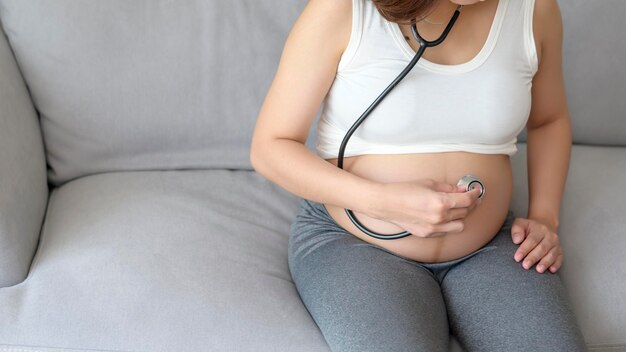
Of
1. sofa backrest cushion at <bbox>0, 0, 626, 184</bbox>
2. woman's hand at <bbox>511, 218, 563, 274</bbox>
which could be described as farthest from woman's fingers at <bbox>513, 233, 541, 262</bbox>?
sofa backrest cushion at <bbox>0, 0, 626, 184</bbox>

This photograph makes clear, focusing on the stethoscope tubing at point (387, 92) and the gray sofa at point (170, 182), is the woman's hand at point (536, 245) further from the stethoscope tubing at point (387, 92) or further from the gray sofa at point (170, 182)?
the stethoscope tubing at point (387, 92)

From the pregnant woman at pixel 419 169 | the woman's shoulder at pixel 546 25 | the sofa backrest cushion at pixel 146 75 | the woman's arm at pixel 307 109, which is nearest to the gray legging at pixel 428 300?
the pregnant woman at pixel 419 169

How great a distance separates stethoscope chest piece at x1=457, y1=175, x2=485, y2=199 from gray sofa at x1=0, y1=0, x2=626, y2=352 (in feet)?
0.89

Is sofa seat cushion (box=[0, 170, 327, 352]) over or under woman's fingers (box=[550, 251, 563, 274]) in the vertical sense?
under

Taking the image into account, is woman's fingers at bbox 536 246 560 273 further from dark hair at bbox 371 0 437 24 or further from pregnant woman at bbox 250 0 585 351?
dark hair at bbox 371 0 437 24

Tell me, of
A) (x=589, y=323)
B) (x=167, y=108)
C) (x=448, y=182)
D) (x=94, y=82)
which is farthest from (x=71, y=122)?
(x=589, y=323)

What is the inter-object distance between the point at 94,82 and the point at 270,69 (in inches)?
15.5

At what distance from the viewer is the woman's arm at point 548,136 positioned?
1.46m

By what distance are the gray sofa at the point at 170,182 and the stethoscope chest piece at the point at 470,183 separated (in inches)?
10.7

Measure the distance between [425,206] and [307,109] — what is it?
26 cm

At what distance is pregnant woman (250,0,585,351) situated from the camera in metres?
1.25

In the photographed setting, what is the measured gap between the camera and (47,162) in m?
1.77

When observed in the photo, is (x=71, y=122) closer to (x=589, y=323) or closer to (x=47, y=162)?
(x=47, y=162)

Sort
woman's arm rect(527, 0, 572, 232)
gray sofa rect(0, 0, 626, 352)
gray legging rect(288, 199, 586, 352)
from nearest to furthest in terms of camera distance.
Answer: gray legging rect(288, 199, 586, 352)
gray sofa rect(0, 0, 626, 352)
woman's arm rect(527, 0, 572, 232)
